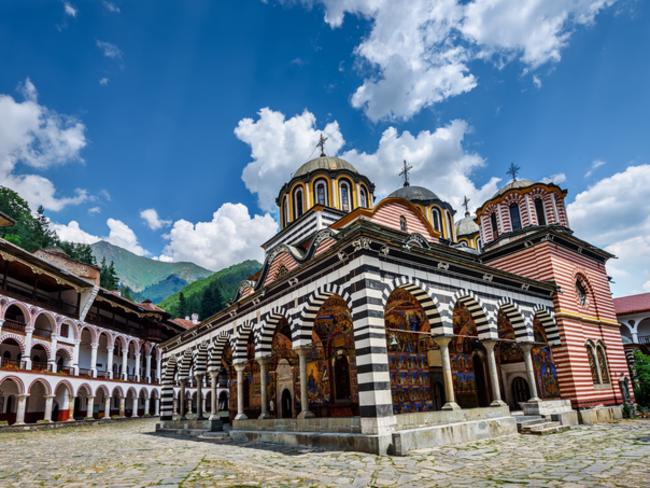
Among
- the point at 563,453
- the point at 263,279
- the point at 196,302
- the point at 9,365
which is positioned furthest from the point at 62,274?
the point at 196,302

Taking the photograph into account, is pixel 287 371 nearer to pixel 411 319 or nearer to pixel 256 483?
pixel 411 319

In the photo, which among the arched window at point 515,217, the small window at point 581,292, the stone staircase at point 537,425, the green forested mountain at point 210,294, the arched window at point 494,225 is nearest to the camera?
the stone staircase at point 537,425

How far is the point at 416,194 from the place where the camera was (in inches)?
969

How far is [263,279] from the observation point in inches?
701

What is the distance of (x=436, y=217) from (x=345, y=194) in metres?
5.90

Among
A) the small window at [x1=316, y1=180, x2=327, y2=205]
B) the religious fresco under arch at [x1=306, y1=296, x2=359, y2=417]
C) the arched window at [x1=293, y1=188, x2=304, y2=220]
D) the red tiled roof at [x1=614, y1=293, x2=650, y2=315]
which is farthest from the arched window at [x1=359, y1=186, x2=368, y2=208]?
the red tiled roof at [x1=614, y1=293, x2=650, y2=315]

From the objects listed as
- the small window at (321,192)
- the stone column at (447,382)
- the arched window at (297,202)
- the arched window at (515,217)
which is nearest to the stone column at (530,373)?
the stone column at (447,382)

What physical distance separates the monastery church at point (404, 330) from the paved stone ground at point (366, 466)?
1060 mm

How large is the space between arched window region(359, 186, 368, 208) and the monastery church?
93 mm

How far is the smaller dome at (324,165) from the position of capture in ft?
71.1

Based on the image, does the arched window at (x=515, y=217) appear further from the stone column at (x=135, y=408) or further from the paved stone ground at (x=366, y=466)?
the stone column at (x=135, y=408)

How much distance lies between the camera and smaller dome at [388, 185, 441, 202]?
961 inches

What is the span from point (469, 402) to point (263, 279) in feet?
28.5

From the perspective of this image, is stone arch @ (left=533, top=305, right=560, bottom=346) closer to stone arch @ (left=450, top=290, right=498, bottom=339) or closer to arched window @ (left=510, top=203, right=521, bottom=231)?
stone arch @ (left=450, top=290, right=498, bottom=339)
